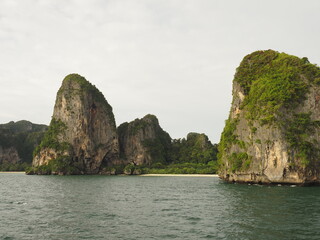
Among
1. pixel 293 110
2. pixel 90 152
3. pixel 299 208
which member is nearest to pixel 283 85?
pixel 293 110

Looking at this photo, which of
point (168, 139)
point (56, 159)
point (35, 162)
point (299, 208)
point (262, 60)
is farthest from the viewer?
point (168, 139)

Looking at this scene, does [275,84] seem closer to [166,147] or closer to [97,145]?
[97,145]

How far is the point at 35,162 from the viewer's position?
127m

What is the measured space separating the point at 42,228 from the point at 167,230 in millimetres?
8883

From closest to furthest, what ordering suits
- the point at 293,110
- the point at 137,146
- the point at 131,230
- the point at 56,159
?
the point at 131,230, the point at 293,110, the point at 56,159, the point at 137,146

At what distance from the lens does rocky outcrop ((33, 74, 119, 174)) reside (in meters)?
122

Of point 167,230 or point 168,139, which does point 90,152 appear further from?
point 167,230

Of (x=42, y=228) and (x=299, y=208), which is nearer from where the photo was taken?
(x=42, y=228)

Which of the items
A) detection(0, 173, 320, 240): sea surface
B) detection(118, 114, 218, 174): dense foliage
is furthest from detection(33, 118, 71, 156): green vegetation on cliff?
A: detection(0, 173, 320, 240): sea surface

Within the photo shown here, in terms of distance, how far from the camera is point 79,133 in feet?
424

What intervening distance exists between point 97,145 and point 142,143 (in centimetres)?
2392

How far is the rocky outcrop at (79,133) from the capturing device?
122 m

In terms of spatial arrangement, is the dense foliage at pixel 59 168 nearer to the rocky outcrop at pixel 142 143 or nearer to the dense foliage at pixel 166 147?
the dense foliage at pixel 166 147

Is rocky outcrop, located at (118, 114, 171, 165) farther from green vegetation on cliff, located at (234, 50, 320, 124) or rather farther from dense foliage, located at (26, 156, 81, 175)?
green vegetation on cliff, located at (234, 50, 320, 124)
